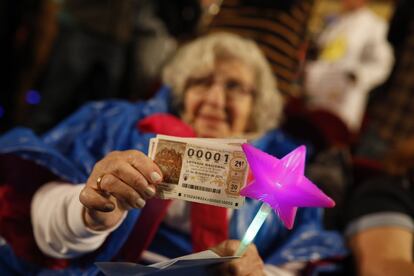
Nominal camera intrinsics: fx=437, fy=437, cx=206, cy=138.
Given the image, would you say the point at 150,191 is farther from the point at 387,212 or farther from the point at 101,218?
the point at 387,212

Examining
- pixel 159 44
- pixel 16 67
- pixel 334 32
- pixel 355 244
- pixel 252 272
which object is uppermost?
pixel 334 32

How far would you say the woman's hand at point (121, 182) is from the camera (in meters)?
0.49

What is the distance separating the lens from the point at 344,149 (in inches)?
48.9

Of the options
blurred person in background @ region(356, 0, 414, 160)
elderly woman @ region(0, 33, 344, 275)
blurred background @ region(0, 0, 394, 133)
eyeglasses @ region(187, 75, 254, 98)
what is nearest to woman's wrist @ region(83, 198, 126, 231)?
elderly woman @ region(0, 33, 344, 275)

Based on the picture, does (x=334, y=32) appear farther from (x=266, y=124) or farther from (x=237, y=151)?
(x=237, y=151)

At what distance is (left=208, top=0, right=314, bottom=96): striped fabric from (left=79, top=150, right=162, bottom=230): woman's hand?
986mm

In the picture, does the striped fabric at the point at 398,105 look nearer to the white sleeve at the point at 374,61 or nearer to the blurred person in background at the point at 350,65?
the blurred person in background at the point at 350,65

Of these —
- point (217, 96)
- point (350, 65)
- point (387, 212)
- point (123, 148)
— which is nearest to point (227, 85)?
point (217, 96)

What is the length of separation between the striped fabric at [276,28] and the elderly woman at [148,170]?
0.28 m

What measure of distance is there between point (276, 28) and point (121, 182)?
1128 mm

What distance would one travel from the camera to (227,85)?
3.24 ft

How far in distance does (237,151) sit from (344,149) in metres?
0.84

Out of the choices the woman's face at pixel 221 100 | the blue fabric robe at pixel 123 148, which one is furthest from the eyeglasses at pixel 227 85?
the blue fabric robe at pixel 123 148

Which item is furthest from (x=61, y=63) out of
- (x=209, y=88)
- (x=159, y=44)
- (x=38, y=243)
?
(x=38, y=243)
